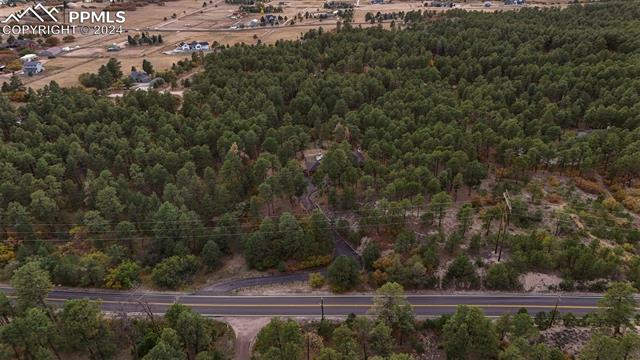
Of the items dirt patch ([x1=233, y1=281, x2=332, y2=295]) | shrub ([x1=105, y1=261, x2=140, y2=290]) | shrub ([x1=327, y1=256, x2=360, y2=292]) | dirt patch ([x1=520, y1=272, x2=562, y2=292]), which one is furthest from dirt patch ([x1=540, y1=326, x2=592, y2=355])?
shrub ([x1=105, y1=261, x2=140, y2=290])

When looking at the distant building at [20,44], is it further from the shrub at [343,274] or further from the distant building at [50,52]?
the shrub at [343,274]

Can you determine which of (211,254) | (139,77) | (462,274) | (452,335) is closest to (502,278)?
(462,274)

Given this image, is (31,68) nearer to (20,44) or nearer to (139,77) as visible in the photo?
(139,77)

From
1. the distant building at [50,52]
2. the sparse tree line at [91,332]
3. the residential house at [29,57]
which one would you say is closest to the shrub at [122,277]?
the sparse tree line at [91,332]

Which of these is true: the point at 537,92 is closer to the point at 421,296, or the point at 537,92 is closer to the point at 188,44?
the point at 421,296

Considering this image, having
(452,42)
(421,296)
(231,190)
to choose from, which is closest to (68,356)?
(231,190)

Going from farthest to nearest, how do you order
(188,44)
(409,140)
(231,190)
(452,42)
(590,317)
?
(188,44) < (452,42) < (409,140) < (231,190) < (590,317)

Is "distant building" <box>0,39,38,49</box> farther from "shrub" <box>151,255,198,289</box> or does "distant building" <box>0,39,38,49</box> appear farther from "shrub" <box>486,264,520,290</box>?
"shrub" <box>486,264,520,290</box>
